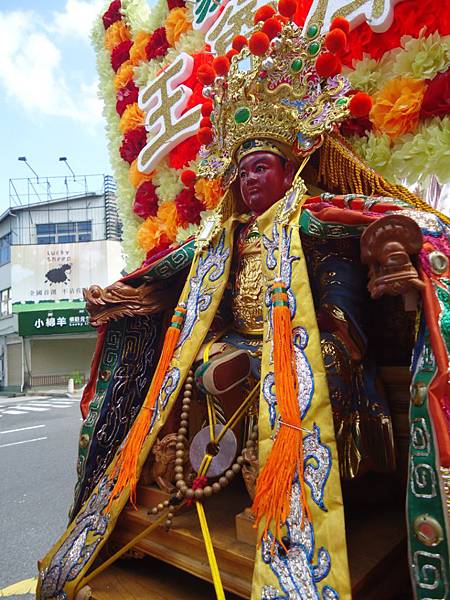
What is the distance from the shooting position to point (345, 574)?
3.36ft

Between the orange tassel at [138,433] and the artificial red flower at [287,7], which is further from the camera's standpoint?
the artificial red flower at [287,7]

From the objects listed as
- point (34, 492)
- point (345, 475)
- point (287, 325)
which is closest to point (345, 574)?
point (345, 475)

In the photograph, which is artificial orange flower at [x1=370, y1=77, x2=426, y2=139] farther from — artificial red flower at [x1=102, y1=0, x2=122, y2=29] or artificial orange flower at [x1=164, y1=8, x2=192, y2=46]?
artificial red flower at [x1=102, y1=0, x2=122, y2=29]

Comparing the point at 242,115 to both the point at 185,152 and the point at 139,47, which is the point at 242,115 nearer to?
the point at 185,152

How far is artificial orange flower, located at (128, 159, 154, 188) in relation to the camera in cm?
285

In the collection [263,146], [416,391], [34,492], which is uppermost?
[263,146]

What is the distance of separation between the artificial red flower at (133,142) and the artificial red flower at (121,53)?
53 centimetres

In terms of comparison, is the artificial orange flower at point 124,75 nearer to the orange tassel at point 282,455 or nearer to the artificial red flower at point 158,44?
the artificial red flower at point 158,44

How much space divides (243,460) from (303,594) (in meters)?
0.42

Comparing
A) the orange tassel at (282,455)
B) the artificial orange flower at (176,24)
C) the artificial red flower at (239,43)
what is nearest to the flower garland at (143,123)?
the artificial orange flower at (176,24)

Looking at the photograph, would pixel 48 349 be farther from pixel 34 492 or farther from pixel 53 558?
pixel 53 558

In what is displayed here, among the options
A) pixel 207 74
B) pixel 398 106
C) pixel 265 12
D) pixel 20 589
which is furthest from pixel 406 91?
pixel 20 589

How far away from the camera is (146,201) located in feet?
9.29

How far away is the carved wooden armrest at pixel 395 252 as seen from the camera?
3.61 ft
